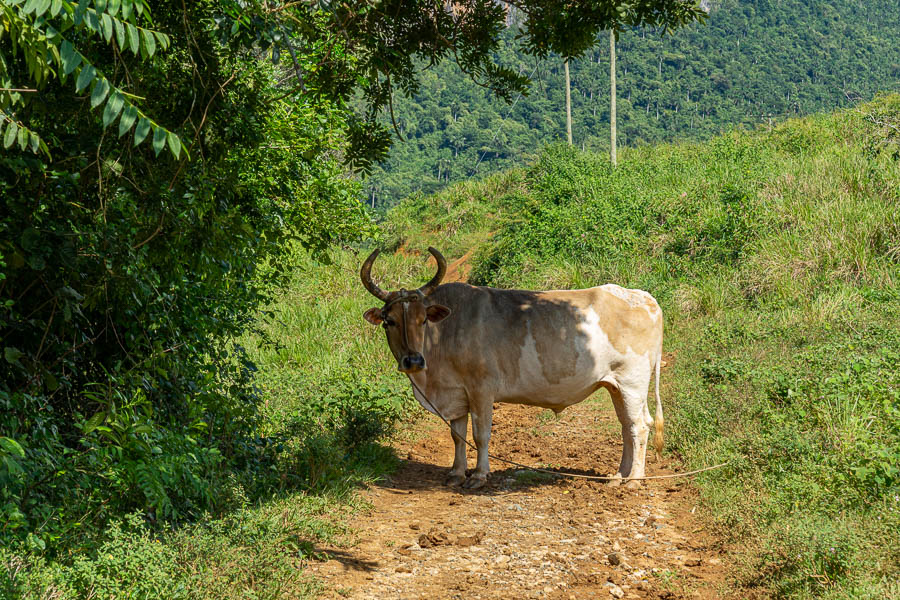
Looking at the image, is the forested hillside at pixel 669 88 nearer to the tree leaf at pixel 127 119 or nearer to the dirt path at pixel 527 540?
the dirt path at pixel 527 540

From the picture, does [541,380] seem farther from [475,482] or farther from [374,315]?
[374,315]

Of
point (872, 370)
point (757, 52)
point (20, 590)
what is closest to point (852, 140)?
point (872, 370)

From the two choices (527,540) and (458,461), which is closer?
(527,540)

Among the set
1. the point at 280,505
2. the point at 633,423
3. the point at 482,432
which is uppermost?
the point at 633,423

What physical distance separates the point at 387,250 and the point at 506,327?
18.7m

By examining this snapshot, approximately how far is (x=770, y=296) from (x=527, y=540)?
685 centimetres

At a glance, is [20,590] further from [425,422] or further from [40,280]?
[425,422]

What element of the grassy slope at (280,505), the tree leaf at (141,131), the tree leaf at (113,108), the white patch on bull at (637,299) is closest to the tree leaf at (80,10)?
the tree leaf at (113,108)

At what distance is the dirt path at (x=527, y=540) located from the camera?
4.89 meters

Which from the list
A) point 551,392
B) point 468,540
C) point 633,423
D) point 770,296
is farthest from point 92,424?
point 770,296

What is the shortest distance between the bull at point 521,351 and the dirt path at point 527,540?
440 millimetres

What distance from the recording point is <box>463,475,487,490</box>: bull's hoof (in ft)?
23.3

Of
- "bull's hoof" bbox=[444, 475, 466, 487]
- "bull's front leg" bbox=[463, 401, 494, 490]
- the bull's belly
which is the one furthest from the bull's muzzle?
"bull's hoof" bbox=[444, 475, 466, 487]

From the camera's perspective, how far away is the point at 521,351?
730 centimetres
